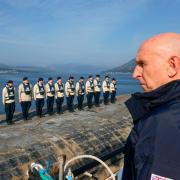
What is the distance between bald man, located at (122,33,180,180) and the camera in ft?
5.50

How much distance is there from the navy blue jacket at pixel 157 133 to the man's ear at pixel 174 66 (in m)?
0.09

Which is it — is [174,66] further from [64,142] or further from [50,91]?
[50,91]

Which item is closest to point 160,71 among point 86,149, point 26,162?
point 26,162

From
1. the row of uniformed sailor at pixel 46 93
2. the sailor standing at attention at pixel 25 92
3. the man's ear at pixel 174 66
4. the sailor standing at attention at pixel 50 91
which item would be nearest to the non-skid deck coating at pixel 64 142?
the row of uniformed sailor at pixel 46 93

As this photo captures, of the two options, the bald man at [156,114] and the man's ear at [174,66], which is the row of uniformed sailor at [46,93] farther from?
the man's ear at [174,66]

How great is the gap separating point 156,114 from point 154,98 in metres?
0.15

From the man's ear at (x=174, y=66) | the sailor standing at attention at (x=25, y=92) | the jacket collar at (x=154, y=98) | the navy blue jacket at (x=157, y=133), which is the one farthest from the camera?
the sailor standing at attention at (x=25, y=92)

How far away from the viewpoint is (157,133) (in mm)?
1749

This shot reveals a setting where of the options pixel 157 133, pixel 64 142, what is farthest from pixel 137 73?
pixel 64 142

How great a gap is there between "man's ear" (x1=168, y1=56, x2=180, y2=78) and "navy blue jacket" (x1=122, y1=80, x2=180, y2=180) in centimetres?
9

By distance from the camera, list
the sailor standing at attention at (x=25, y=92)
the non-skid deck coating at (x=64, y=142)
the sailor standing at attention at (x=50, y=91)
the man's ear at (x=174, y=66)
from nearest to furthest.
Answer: the man's ear at (x=174, y=66), the non-skid deck coating at (x=64, y=142), the sailor standing at attention at (x=25, y=92), the sailor standing at attention at (x=50, y=91)

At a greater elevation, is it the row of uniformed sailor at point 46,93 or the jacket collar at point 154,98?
the jacket collar at point 154,98

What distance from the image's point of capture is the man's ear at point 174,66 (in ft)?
6.63

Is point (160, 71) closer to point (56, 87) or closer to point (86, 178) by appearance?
point (86, 178)
